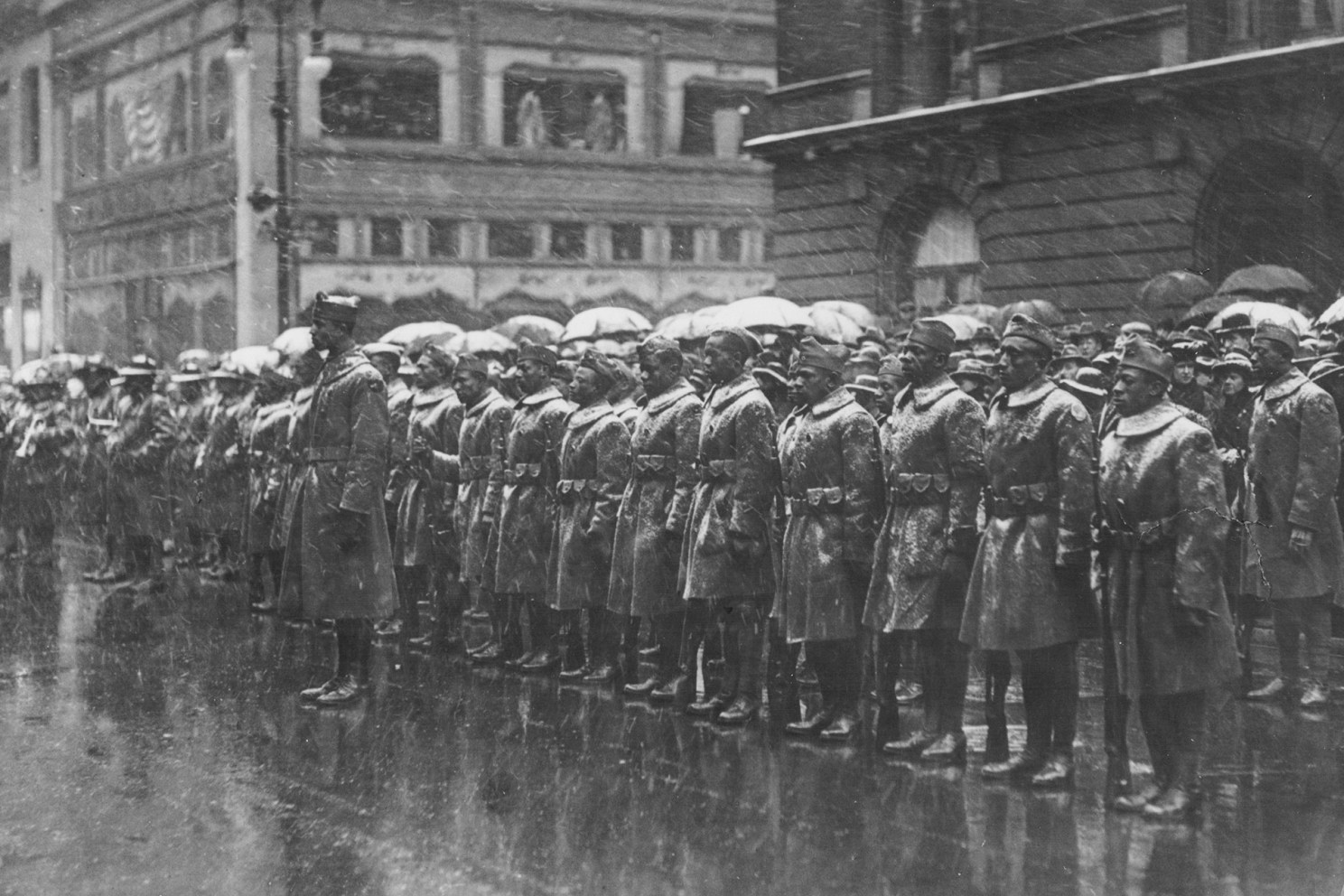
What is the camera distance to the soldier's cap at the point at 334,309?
1032 centimetres

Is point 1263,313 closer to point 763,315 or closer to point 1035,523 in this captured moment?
point 763,315

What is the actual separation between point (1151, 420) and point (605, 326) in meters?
12.0

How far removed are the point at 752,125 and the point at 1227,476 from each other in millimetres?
27747

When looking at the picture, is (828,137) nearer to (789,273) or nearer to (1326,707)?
(789,273)

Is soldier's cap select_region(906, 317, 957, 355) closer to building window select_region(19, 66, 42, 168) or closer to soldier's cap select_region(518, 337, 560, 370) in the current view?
soldier's cap select_region(518, 337, 560, 370)

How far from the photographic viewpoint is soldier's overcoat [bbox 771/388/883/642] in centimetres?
928

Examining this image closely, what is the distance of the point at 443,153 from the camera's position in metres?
37.8

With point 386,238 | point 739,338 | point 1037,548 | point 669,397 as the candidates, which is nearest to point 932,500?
point 1037,548

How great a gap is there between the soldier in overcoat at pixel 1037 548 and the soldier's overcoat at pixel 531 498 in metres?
3.93

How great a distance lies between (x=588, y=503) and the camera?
1127 centimetres

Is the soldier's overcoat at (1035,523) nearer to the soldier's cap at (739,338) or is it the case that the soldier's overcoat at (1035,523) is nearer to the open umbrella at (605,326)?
the soldier's cap at (739,338)

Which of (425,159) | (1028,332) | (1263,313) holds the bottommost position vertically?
(1028,332)

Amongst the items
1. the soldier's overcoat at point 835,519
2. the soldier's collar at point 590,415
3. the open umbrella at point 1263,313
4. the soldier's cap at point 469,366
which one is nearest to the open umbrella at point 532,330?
the soldier's cap at point 469,366

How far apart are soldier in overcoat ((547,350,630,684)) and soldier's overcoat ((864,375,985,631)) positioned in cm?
255
